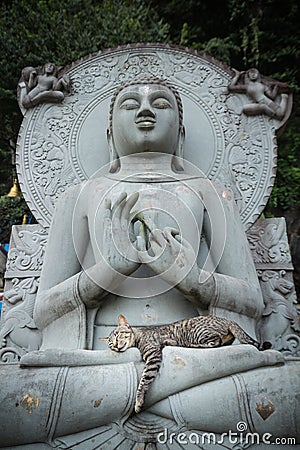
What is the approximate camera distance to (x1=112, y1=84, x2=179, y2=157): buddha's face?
3.79 metres

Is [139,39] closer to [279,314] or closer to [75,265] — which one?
[75,265]

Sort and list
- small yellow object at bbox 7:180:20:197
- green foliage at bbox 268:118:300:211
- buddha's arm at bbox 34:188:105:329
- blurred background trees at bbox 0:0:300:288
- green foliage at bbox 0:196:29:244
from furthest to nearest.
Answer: small yellow object at bbox 7:180:20:197, blurred background trees at bbox 0:0:300:288, green foliage at bbox 0:196:29:244, green foliage at bbox 268:118:300:211, buddha's arm at bbox 34:188:105:329

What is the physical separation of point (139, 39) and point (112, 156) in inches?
261

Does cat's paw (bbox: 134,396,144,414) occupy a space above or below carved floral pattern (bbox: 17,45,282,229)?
below

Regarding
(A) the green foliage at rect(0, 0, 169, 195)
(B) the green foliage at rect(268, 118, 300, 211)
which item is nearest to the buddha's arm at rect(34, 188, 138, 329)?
(B) the green foliage at rect(268, 118, 300, 211)

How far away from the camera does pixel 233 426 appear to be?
2309mm

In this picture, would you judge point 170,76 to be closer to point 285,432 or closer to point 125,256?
point 125,256

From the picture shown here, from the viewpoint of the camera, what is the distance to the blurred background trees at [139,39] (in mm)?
9328

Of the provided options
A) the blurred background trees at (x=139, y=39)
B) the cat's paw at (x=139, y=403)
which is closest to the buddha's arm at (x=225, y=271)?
the cat's paw at (x=139, y=403)

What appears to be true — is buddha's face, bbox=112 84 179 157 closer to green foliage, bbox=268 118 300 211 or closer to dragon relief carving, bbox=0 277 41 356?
dragon relief carving, bbox=0 277 41 356

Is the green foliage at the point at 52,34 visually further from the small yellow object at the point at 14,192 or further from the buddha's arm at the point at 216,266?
the buddha's arm at the point at 216,266

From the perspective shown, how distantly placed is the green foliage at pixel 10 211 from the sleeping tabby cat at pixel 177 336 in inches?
259

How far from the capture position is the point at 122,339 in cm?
260

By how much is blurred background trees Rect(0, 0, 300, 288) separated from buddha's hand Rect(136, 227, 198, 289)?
20.7 feet
